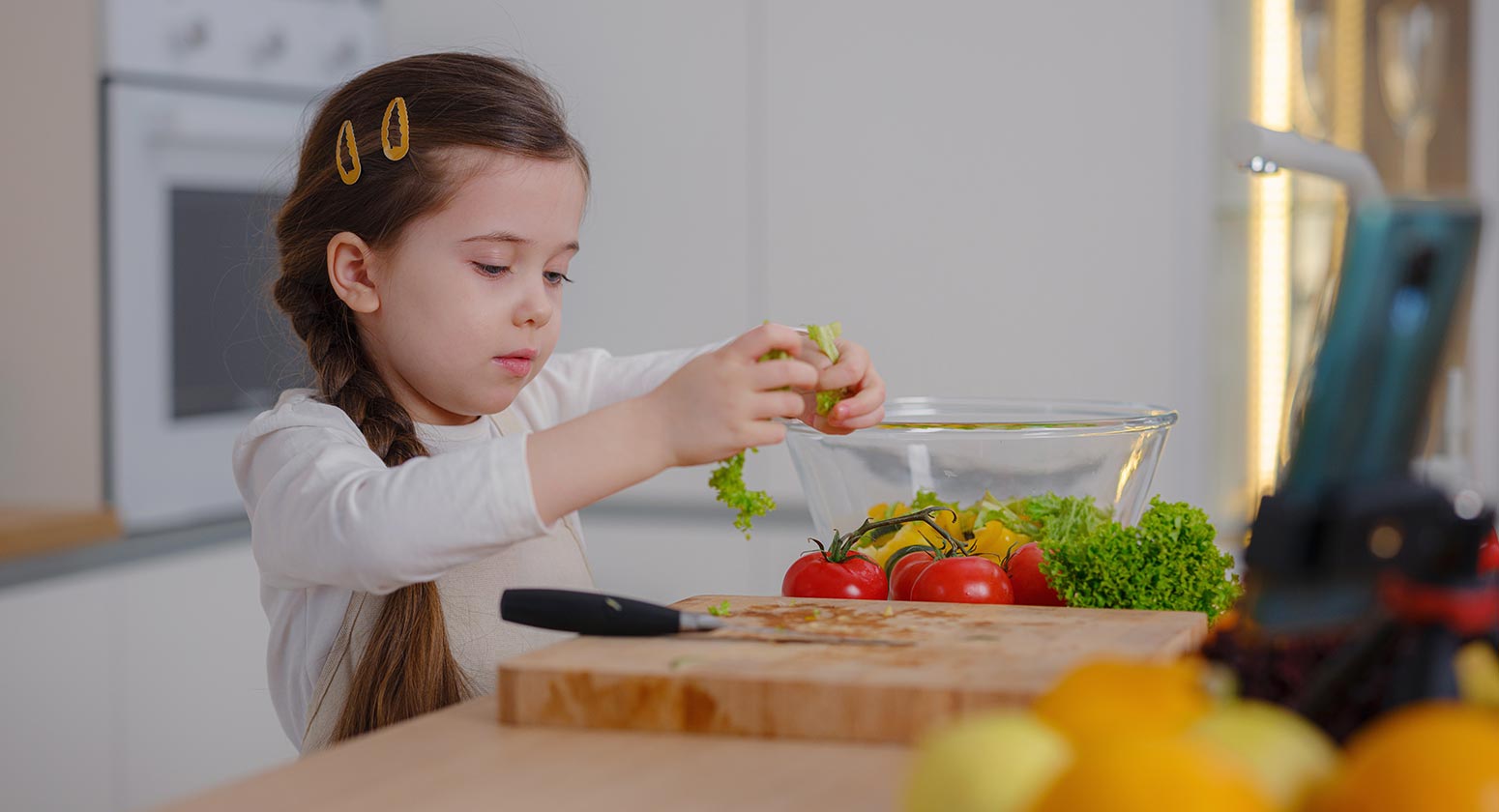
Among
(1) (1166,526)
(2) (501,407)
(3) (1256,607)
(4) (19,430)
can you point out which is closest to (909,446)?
(1) (1166,526)

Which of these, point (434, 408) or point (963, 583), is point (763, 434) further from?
point (434, 408)

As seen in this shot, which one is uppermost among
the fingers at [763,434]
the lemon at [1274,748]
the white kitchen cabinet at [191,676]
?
the fingers at [763,434]

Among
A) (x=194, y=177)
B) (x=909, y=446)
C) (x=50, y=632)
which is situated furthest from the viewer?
(x=194, y=177)

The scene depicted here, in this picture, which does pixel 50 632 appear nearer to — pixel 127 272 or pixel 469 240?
pixel 127 272

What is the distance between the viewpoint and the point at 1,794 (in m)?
2.32

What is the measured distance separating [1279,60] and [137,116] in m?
2.05

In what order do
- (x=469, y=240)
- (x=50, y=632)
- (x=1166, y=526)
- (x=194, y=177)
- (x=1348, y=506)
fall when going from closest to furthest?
(x=1348, y=506) → (x=1166, y=526) → (x=469, y=240) → (x=50, y=632) → (x=194, y=177)

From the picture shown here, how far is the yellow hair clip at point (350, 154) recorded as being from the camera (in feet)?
4.72

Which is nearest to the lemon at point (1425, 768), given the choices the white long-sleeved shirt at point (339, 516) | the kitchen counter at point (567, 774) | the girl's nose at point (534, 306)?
the kitchen counter at point (567, 774)

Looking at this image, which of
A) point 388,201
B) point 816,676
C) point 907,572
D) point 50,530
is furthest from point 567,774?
point 50,530

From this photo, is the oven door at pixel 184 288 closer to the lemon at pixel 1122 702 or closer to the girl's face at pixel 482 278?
the girl's face at pixel 482 278

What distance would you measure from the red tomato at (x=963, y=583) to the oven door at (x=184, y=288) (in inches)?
65.9

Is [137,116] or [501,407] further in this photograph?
[137,116]

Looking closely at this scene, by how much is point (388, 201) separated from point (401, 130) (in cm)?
7
